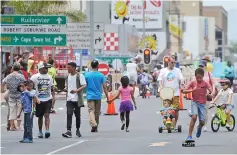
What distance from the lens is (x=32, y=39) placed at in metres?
31.5

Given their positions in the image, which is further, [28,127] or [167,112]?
[167,112]

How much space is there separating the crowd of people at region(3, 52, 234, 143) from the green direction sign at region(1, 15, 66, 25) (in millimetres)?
5719

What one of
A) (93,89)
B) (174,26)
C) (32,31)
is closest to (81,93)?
(93,89)

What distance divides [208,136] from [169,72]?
96.6 inches

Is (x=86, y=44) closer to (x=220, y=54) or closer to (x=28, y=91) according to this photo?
(x=28, y=91)

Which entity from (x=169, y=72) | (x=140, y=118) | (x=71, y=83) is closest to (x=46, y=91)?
(x=71, y=83)

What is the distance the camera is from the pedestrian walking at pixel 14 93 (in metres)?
21.9

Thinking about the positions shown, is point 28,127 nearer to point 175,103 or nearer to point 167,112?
point 167,112

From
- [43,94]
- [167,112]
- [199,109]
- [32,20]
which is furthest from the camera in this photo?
[32,20]

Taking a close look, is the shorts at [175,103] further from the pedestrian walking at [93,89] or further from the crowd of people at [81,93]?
the pedestrian walking at [93,89]

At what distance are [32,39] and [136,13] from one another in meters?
65.8

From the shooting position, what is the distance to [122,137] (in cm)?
2000

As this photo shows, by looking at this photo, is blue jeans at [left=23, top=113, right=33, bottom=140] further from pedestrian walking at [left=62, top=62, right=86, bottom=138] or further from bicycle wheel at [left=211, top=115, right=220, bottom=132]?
bicycle wheel at [left=211, top=115, right=220, bottom=132]

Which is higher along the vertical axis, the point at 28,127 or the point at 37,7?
the point at 37,7
